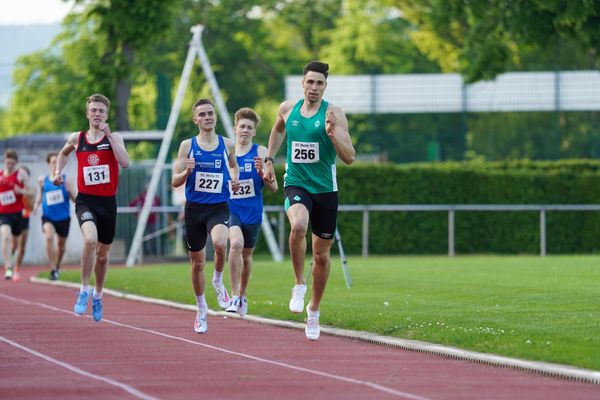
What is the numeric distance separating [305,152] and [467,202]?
84.8 ft

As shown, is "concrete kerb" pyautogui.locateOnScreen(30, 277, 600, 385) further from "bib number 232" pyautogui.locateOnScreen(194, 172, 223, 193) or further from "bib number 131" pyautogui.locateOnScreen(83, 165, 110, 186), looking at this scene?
"bib number 131" pyautogui.locateOnScreen(83, 165, 110, 186)

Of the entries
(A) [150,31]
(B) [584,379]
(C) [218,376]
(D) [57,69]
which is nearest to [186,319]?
(C) [218,376]

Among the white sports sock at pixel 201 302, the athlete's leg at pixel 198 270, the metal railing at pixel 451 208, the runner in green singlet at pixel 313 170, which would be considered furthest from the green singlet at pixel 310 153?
the metal railing at pixel 451 208

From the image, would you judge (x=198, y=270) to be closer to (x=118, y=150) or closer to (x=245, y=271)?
(x=118, y=150)

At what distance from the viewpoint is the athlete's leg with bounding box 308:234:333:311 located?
531 inches

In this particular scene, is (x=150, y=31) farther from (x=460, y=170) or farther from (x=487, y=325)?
(x=487, y=325)

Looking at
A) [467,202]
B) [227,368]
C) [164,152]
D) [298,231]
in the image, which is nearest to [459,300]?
[298,231]

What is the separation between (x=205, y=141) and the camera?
581 inches

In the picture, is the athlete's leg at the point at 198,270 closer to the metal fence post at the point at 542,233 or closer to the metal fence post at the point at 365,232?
the metal fence post at the point at 365,232

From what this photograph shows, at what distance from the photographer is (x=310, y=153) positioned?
13352 millimetres

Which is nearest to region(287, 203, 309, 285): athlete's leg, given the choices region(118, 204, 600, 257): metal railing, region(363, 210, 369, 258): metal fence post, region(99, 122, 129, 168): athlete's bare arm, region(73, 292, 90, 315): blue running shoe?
region(99, 122, 129, 168): athlete's bare arm

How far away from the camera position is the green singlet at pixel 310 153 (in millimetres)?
13297

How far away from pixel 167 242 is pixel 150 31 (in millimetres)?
5911

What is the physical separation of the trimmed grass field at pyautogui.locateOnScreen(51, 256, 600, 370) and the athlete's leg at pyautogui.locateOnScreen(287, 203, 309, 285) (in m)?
1.10
